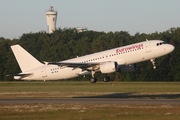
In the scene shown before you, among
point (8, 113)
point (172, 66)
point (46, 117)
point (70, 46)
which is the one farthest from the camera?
point (70, 46)

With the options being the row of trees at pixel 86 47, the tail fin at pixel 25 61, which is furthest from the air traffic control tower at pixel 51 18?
the tail fin at pixel 25 61

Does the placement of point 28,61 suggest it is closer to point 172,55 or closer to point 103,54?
point 103,54

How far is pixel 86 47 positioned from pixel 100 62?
63921 mm

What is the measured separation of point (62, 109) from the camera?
3519 centimetres

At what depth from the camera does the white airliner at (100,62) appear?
5534 centimetres

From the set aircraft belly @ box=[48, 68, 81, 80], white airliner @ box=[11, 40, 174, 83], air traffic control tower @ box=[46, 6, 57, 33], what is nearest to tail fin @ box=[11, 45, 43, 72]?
white airliner @ box=[11, 40, 174, 83]

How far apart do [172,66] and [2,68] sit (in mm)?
38267

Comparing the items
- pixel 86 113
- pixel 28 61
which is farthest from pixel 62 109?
pixel 28 61

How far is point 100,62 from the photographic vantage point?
5819cm

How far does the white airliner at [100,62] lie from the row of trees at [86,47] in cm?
3774

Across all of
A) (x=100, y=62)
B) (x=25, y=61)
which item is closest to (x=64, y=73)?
(x=100, y=62)

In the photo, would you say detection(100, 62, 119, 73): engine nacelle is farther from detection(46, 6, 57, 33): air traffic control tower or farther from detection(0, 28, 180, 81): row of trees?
detection(46, 6, 57, 33): air traffic control tower

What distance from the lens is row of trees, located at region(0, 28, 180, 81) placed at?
9988 cm

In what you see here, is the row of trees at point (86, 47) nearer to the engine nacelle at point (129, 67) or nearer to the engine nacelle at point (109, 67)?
the engine nacelle at point (129, 67)
